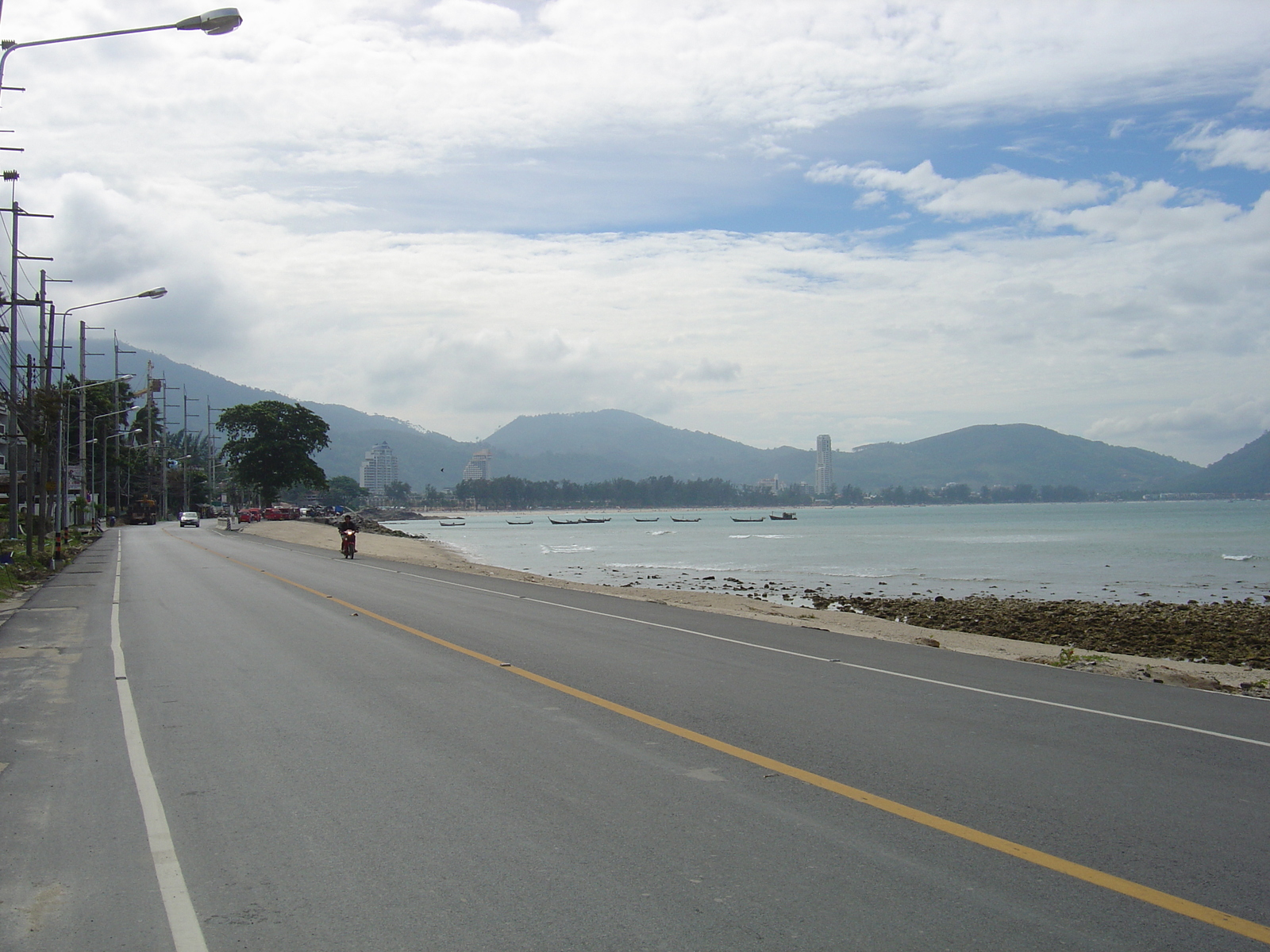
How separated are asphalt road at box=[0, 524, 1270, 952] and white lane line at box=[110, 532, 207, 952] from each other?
1.1 inches

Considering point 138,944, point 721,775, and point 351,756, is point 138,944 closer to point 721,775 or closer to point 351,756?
point 351,756

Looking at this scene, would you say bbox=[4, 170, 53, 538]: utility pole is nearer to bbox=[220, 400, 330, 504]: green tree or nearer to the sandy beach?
the sandy beach

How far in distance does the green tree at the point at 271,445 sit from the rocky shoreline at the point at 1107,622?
73.7 metres

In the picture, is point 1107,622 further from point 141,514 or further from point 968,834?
point 141,514

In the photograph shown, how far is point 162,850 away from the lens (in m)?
5.21

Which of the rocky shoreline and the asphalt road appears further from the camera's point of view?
the rocky shoreline

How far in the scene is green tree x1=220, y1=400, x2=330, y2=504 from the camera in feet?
304

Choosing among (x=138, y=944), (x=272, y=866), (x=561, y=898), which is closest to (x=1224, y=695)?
(x=561, y=898)

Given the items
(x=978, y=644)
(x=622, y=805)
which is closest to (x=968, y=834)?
(x=622, y=805)

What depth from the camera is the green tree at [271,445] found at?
3652 inches

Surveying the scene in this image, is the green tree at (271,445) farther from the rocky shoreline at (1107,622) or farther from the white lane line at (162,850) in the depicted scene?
the white lane line at (162,850)

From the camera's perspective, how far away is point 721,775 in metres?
6.52

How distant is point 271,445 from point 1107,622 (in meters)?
83.6

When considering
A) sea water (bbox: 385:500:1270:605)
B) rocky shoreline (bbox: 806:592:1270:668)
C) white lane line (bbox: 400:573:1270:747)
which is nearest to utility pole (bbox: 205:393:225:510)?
sea water (bbox: 385:500:1270:605)
